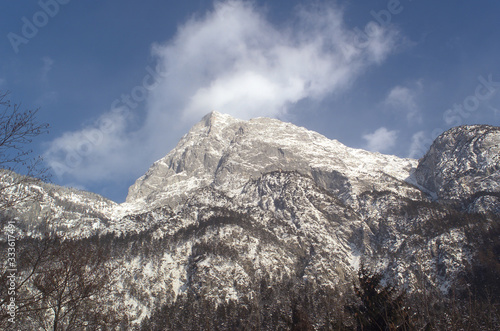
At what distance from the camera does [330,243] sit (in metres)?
198

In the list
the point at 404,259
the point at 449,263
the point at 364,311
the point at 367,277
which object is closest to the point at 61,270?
the point at 364,311

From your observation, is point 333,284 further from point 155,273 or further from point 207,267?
point 155,273

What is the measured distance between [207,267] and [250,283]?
21098 mm

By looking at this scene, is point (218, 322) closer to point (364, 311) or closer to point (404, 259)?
point (364, 311)

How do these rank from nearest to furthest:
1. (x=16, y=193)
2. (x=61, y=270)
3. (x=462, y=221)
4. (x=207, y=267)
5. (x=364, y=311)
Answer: (x=16, y=193) → (x=61, y=270) → (x=364, y=311) → (x=207, y=267) → (x=462, y=221)

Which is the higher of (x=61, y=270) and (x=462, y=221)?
(x=462, y=221)

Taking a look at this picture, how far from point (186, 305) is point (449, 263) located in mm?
108290

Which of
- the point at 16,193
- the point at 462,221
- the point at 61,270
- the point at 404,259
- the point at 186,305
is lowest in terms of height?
the point at 61,270

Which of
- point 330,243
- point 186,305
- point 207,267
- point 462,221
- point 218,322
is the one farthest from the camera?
point 330,243

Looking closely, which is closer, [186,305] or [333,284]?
[186,305]

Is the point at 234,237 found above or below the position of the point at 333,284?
above

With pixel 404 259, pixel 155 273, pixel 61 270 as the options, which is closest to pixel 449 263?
pixel 404 259

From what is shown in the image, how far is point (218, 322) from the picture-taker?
110 m

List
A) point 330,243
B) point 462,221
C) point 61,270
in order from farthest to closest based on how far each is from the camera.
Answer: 1. point 330,243
2. point 462,221
3. point 61,270
